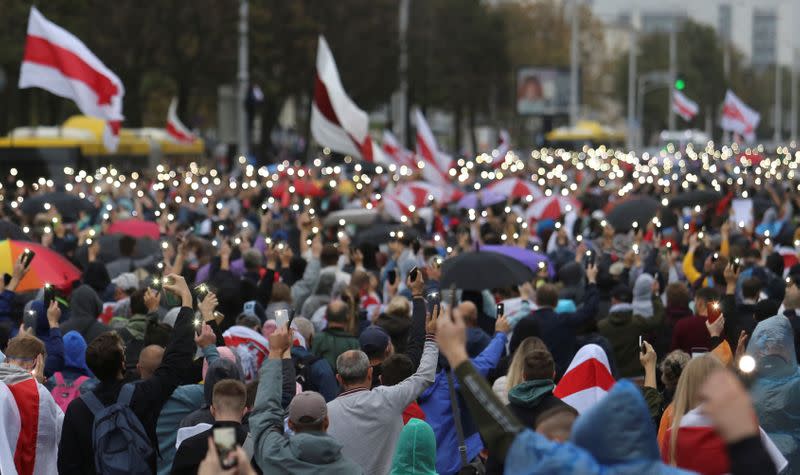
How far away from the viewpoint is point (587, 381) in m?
8.42

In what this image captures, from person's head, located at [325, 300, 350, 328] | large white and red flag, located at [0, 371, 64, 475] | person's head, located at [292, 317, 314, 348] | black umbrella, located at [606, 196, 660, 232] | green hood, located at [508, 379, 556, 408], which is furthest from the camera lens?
black umbrella, located at [606, 196, 660, 232]

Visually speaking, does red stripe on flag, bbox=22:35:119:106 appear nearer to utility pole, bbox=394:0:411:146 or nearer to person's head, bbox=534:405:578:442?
person's head, bbox=534:405:578:442

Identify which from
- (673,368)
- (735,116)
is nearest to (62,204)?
(673,368)

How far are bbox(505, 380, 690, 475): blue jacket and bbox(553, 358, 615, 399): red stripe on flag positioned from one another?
3.77 m

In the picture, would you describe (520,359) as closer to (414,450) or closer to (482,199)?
(414,450)

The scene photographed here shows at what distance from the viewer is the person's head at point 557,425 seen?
Answer: 5.03 meters

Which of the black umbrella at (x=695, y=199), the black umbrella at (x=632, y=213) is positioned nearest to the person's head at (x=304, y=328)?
the black umbrella at (x=632, y=213)

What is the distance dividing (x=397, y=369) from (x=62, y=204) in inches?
479

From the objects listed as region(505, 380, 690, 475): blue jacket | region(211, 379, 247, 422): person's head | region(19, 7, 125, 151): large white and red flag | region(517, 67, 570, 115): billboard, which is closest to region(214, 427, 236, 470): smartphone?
region(505, 380, 690, 475): blue jacket

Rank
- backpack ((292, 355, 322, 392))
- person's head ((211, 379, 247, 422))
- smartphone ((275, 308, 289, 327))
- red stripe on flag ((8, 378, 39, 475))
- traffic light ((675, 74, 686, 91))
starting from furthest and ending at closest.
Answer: traffic light ((675, 74, 686, 91)) → backpack ((292, 355, 322, 392)) → red stripe on flag ((8, 378, 39, 475)) → smartphone ((275, 308, 289, 327)) → person's head ((211, 379, 247, 422))

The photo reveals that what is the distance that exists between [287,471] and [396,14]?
60.1m

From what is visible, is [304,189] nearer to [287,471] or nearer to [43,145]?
[43,145]

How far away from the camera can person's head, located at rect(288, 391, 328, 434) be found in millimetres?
6719

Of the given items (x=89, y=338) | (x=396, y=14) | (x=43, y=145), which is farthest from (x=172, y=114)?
(x=396, y=14)
